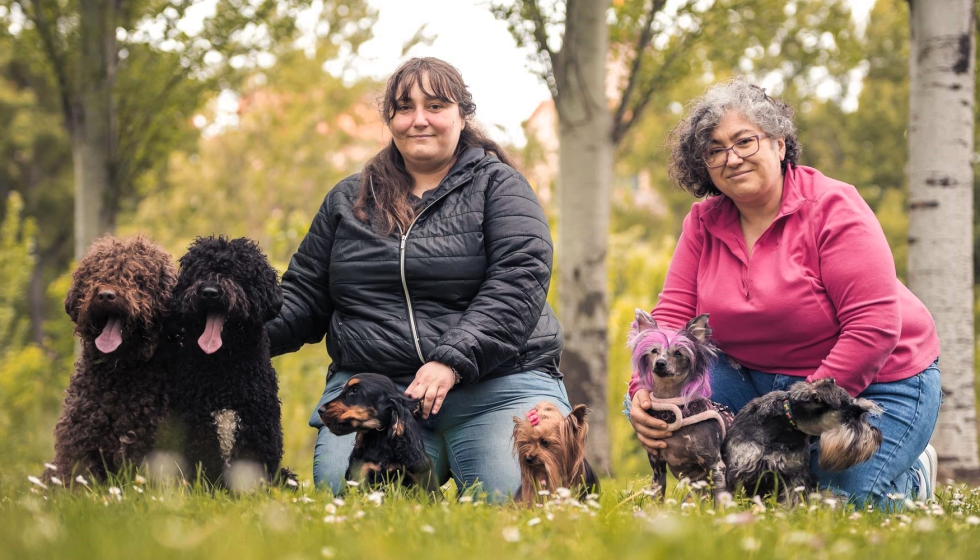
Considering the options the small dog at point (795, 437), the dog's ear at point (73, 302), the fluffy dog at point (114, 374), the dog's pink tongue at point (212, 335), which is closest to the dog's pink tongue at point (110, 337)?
the fluffy dog at point (114, 374)

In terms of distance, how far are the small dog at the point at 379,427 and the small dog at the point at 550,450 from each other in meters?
0.48

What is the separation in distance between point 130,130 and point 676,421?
6828mm

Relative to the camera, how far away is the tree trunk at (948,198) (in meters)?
5.94

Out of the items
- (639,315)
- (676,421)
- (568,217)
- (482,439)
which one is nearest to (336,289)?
(482,439)

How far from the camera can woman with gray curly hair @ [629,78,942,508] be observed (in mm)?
3928

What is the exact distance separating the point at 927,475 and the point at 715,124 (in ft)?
6.86

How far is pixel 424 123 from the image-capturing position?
4.41 m

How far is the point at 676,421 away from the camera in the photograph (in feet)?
12.5

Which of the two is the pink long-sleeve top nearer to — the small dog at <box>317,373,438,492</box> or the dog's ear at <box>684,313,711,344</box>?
the dog's ear at <box>684,313,711,344</box>

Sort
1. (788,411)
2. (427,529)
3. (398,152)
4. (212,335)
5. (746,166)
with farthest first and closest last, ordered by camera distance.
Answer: (398,152), (746,166), (212,335), (788,411), (427,529)

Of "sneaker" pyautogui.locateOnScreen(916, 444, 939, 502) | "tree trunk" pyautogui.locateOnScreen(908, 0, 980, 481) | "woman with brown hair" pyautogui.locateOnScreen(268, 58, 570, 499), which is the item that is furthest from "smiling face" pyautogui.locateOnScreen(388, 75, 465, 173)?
"tree trunk" pyautogui.locateOnScreen(908, 0, 980, 481)

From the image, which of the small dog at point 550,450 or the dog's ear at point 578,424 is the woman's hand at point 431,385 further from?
the dog's ear at point 578,424

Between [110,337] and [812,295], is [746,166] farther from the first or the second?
[110,337]

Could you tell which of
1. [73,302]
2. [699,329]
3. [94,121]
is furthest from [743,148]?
[94,121]
